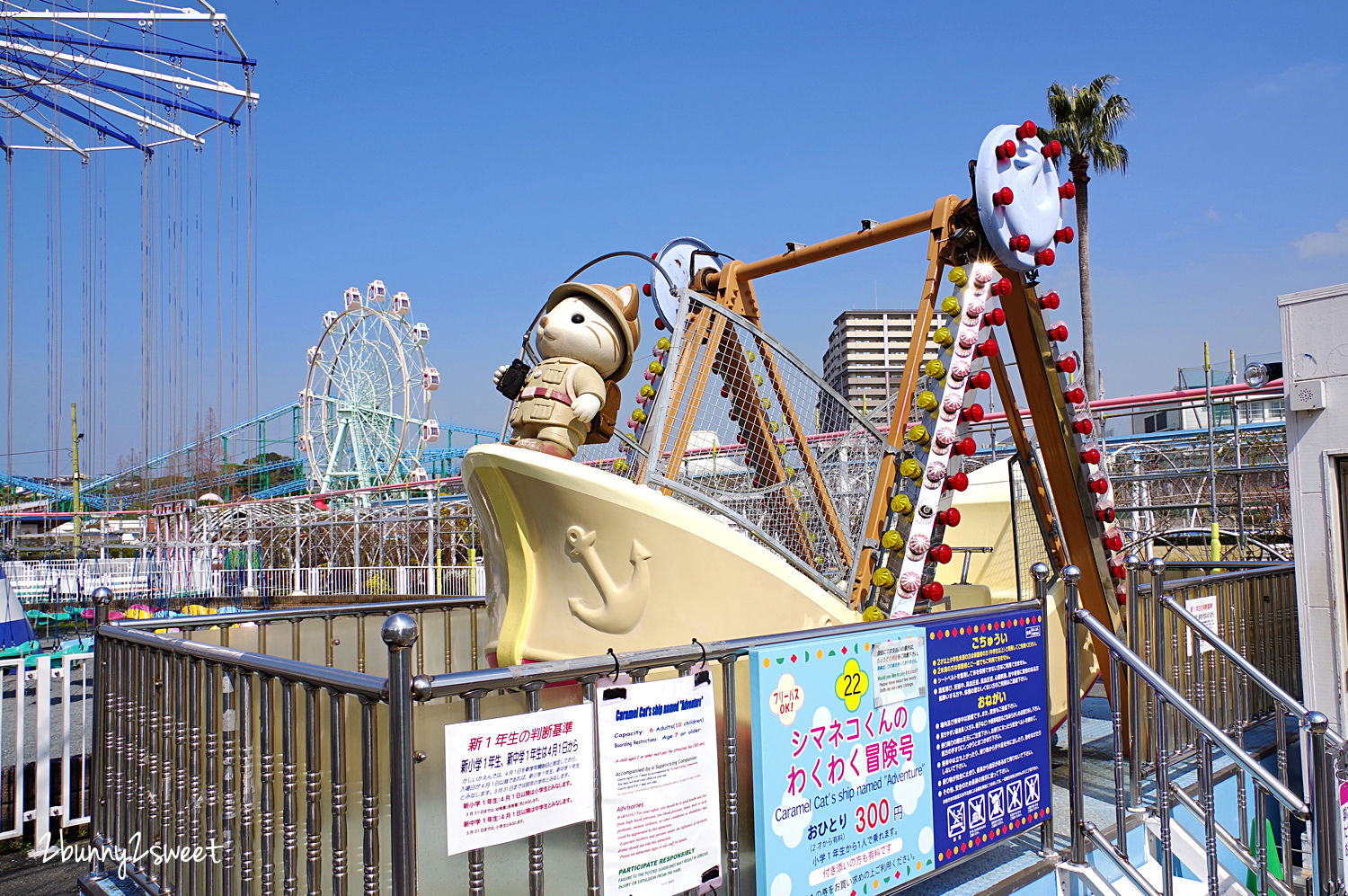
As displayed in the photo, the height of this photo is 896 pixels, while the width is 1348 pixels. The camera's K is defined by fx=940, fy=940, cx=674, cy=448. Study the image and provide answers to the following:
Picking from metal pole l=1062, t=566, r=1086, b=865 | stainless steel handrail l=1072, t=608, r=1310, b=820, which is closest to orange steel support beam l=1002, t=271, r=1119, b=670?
metal pole l=1062, t=566, r=1086, b=865

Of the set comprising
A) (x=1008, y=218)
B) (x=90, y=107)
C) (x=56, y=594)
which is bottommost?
(x=56, y=594)

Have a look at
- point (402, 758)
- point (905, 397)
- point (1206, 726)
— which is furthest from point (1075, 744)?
point (402, 758)

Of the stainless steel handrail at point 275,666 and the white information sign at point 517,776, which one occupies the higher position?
the stainless steel handrail at point 275,666

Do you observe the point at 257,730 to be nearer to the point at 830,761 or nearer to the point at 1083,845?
the point at 830,761

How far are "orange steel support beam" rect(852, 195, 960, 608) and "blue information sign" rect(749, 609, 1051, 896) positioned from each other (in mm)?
795

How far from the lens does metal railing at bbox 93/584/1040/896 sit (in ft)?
7.82

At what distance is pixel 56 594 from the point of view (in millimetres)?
23031

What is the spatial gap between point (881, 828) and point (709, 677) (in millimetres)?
977

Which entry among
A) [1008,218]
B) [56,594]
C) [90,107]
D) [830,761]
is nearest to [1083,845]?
[830,761]

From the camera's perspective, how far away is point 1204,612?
604 centimetres

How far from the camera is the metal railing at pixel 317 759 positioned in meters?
2.38

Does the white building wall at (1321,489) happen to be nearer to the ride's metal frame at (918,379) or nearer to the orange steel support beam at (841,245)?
the ride's metal frame at (918,379)

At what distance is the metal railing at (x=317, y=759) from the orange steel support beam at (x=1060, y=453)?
188 centimetres

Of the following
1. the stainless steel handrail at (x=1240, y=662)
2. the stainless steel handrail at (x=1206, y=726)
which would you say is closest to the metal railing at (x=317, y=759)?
the stainless steel handrail at (x=1206, y=726)
